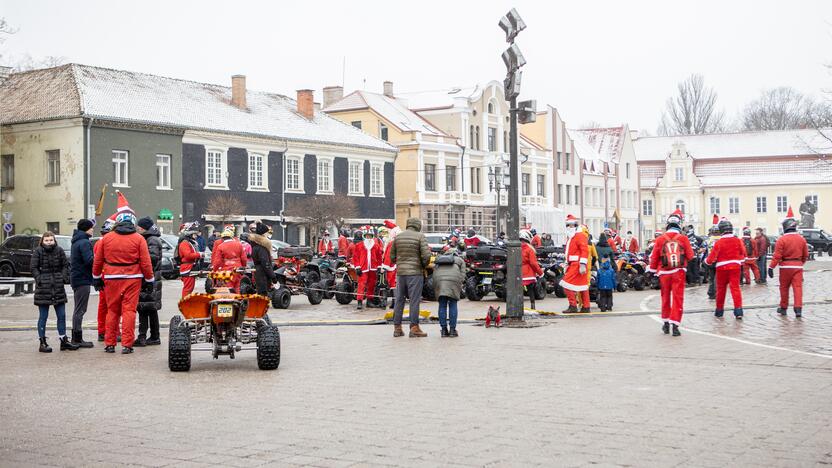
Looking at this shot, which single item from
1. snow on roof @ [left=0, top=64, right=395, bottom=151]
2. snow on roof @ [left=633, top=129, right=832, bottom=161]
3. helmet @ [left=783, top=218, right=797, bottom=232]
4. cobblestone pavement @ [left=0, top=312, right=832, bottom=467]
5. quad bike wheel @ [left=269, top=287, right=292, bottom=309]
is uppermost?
snow on roof @ [left=633, top=129, right=832, bottom=161]

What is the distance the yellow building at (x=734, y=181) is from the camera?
91.5 metres

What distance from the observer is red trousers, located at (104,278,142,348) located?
13891 millimetres

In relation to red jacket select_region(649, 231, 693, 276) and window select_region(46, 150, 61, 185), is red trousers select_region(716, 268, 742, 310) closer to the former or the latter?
red jacket select_region(649, 231, 693, 276)

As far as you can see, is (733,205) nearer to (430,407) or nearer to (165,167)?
(165,167)

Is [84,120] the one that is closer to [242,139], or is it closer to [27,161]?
[27,161]

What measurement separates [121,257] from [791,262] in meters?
11.8

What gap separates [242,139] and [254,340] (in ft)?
137

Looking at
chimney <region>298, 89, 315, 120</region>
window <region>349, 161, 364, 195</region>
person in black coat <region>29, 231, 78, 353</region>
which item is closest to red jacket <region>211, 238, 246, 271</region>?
person in black coat <region>29, 231, 78, 353</region>

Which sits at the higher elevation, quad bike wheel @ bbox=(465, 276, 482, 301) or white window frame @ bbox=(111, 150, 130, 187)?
white window frame @ bbox=(111, 150, 130, 187)

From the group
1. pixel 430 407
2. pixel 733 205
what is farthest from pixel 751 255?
pixel 733 205

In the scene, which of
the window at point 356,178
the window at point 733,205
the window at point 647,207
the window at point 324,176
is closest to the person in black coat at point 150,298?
the window at point 324,176

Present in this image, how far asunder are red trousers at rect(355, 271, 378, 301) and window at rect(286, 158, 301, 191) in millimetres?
33375

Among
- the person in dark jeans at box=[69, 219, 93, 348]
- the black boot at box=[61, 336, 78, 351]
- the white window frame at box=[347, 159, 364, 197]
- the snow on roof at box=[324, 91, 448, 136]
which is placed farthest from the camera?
the snow on roof at box=[324, 91, 448, 136]

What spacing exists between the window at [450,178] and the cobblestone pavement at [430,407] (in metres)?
54.3
